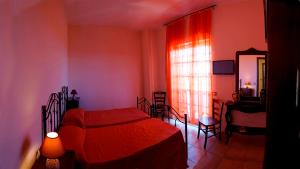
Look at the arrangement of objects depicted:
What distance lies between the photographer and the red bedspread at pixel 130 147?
193 cm

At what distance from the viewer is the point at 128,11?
4316 mm

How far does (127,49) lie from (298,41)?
227 inches

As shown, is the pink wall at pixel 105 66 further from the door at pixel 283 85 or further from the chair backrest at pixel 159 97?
the door at pixel 283 85

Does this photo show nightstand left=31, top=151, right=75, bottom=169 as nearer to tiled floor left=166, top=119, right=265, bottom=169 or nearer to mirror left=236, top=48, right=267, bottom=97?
tiled floor left=166, top=119, right=265, bottom=169

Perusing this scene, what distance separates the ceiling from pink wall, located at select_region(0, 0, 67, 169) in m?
1.85

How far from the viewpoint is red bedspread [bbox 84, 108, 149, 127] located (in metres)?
3.23

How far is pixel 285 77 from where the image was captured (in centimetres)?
46

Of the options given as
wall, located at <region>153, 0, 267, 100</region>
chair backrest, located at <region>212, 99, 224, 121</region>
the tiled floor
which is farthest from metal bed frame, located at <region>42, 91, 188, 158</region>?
wall, located at <region>153, 0, 267, 100</region>

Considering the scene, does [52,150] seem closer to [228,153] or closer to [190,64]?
[228,153]

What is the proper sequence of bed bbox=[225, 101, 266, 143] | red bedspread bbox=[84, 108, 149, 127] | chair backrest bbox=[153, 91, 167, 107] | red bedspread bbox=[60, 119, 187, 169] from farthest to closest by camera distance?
chair backrest bbox=[153, 91, 167, 107] → bed bbox=[225, 101, 266, 143] → red bedspread bbox=[84, 108, 149, 127] → red bedspread bbox=[60, 119, 187, 169]

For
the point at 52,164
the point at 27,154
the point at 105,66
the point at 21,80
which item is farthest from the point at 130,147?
the point at 105,66

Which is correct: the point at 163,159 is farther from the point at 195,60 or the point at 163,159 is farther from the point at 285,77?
the point at 195,60

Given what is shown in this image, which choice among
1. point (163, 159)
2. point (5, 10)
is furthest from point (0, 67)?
point (163, 159)

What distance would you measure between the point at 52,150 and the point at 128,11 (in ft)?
11.9
